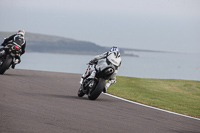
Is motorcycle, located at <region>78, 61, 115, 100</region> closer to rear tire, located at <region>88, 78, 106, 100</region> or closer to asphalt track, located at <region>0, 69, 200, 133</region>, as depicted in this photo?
→ rear tire, located at <region>88, 78, 106, 100</region>

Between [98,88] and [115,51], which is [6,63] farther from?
[98,88]

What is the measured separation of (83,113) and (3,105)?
5.98 feet

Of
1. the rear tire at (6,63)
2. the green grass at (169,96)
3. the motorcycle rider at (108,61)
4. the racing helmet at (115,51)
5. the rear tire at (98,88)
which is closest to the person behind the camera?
the rear tire at (98,88)

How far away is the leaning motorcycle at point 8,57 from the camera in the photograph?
20.0m

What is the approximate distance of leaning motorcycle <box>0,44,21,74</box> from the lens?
1995 centimetres

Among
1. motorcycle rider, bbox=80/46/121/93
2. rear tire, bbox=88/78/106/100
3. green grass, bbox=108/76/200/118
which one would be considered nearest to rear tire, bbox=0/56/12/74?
green grass, bbox=108/76/200/118

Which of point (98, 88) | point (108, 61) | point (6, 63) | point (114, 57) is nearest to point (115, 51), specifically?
point (114, 57)

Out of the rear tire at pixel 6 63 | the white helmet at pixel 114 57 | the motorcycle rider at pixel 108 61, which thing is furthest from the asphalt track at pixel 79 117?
the rear tire at pixel 6 63

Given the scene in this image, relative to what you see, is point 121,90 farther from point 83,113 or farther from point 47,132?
point 47,132

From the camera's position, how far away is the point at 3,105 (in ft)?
36.0

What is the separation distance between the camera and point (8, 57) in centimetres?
2000

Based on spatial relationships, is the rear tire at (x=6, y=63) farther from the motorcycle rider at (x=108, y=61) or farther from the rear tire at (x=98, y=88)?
the rear tire at (x=98, y=88)

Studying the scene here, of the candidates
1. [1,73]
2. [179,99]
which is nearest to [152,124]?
[179,99]

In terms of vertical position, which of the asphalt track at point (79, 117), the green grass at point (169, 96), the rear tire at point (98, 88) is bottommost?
the asphalt track at point (79, 117)
